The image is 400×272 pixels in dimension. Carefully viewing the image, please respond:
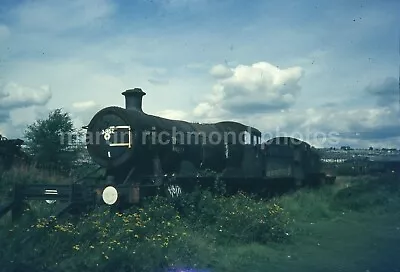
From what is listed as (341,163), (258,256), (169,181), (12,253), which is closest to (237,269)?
(258,256)

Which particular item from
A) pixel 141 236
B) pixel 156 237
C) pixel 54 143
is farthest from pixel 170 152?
pixel 54 143

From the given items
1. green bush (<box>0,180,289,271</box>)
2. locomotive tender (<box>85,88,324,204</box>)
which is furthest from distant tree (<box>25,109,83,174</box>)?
green bush (<box>0,180,289,271</box>)

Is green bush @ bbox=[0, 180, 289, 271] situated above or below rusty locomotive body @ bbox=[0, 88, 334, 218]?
below

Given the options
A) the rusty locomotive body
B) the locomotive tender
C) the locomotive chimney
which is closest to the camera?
the rusty locomotive body

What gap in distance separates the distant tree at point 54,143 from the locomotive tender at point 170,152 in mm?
10639

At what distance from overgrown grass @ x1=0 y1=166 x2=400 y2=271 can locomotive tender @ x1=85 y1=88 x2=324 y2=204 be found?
3.61ft

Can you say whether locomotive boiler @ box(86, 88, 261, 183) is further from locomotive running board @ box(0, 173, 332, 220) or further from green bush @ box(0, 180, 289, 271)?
green bush @ box(0, 180, 289, 271)

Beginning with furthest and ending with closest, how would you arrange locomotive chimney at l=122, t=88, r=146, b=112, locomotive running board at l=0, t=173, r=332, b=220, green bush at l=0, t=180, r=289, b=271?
locomotive chimney at l=122, t=88, r=146, b=112, locomotive running board at l=0, t=173, r=332, b=220, green bush at l=0, t=180, r=289, b=271

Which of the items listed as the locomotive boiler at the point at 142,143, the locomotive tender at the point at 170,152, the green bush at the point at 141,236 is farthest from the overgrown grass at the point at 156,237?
the locomotive boiler at the point at 142,143

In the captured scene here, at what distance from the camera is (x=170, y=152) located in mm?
13547

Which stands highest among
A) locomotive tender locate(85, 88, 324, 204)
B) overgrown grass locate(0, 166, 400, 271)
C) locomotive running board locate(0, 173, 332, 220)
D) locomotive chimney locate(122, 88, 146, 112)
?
locomotive chimney locate(122, 88, 146, 112)

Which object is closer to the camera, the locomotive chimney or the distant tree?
the locomotive chimney

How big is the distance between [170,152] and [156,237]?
551 cm

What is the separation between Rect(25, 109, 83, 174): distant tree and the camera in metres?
25.1
